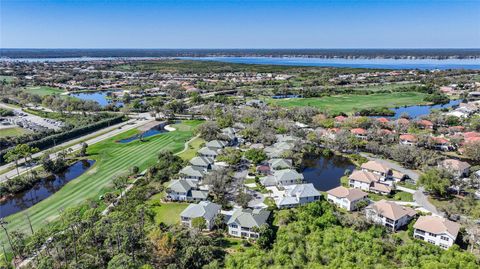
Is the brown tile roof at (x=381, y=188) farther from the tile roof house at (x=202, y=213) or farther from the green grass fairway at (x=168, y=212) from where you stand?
the green grass fairway at (x=168, y=212)

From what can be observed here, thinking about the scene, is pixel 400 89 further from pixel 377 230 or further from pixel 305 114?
pixel 377 230

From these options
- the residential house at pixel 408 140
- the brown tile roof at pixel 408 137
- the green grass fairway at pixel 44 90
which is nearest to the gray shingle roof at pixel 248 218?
the residential house at pixel 408 140

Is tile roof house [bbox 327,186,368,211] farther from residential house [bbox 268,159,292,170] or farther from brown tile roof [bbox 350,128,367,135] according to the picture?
brown tile roof [bbox 350,128,367,135]

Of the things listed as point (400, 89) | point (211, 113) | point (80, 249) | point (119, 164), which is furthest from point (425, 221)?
point (400, 89)

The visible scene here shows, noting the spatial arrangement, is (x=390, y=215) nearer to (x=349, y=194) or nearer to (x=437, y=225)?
(x=437, y=225)

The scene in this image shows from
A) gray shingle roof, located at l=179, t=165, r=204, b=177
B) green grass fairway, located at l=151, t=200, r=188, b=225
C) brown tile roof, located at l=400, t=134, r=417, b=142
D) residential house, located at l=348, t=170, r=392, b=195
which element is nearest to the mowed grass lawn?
gray shingle roof, located at l=179, t=165, r=204, b=177
